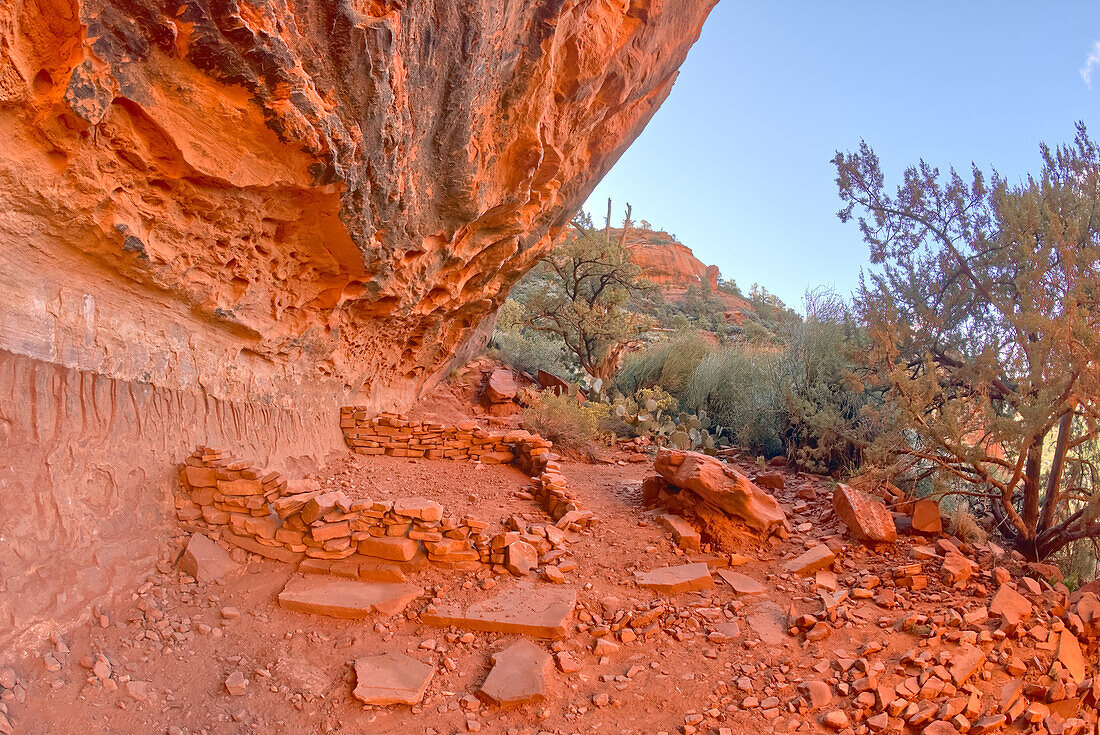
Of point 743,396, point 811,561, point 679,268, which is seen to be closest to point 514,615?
point 811,561

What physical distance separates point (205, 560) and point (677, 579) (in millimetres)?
2976

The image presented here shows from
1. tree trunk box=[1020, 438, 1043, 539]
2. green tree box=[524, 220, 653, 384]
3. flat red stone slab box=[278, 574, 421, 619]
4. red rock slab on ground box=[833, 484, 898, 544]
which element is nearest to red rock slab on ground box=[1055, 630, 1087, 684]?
red rock slab on ground box=[833, 484, 898, 544]

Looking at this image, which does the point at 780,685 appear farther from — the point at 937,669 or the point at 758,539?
the point at 758,539

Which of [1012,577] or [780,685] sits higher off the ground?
[1012,577]

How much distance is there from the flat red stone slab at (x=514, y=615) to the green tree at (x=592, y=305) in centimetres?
721

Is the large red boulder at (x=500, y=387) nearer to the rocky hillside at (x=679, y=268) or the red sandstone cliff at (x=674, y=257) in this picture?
the rocky hillside at (x=679, y=268)

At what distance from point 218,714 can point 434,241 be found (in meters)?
3.60

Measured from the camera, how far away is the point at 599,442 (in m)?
8.16

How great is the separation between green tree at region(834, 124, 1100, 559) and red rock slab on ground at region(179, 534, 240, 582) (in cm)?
514

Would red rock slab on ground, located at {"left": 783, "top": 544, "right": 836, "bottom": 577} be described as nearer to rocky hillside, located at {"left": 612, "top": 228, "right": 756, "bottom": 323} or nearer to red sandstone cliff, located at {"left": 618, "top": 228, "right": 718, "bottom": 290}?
rocky hillside, located at {"left": 612, "top": 228, "right": 756, "bottom": 323}

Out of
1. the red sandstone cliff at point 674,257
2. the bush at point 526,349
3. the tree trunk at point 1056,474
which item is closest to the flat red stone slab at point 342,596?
the tree trunk at point 1056,474

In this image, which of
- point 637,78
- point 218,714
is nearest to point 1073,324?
point 637,78

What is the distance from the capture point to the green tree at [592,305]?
1102cm

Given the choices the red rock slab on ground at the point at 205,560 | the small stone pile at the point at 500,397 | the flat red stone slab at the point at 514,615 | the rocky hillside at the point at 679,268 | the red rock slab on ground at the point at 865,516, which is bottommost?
the flat red stone slab at the point at 514,615
